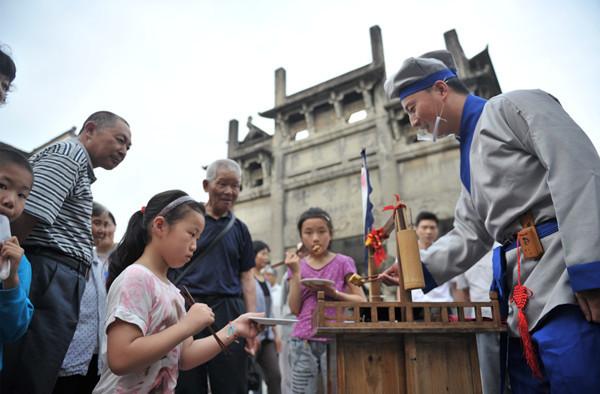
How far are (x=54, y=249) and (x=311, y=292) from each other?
2156mm

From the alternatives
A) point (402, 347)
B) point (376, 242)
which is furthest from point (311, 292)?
point (402, 347)

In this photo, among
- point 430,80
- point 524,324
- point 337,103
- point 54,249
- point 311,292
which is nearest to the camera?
point 524,324

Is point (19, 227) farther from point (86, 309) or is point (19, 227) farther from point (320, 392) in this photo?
point (320, 392)

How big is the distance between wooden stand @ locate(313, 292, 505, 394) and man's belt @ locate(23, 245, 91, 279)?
57.7 inches

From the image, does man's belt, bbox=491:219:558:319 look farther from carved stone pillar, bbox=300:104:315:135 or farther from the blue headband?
carved stone pillar, bbox=300:104:315:135

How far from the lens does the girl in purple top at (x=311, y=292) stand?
3416mm

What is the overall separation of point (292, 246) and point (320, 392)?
34.8 ft

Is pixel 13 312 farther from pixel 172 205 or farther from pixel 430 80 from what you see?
pixel 430 80

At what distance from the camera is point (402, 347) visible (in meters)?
1.93

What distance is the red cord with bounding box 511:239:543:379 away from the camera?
1.69 metres

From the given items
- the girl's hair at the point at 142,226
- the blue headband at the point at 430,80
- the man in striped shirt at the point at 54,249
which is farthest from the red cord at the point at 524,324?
the man in striped shirt at the point at 54,249

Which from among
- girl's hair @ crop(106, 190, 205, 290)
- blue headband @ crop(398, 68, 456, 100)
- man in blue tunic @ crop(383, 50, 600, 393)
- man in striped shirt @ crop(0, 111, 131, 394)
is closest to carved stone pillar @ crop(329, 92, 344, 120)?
blue headband @ crop(398, 68, 456, 100)

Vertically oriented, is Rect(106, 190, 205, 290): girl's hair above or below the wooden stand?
above

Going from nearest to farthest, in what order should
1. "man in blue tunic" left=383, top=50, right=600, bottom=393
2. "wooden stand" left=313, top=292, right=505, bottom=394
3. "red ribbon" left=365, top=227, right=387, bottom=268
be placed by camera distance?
"man in blue tunic" left=383, top=50, right=600, bottom=393 → "wooden stand" left=313, top=292, right=505, bottom=394 → "red ribbon" left=365, top=227, right=387, bottom=268
